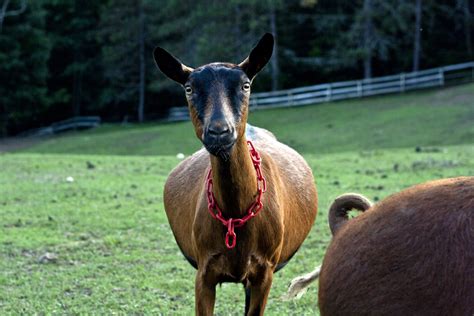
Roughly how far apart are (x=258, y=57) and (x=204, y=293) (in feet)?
4.62

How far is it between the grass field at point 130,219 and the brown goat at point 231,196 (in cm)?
152

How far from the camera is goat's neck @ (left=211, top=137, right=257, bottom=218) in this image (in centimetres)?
376

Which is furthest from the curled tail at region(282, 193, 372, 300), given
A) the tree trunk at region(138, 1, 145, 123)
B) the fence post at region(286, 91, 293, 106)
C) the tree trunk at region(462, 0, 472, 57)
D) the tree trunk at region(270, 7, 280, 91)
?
the tree trunk at region(138, 1, 145, 123)

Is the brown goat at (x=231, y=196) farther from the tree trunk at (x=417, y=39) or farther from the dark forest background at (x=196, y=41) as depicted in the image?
the tree trunk at (x=417, y=39)

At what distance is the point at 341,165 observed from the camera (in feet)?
48.3

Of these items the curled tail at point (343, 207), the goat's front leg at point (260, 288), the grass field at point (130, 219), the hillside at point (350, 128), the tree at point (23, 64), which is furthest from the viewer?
the tree at point (23, 64)

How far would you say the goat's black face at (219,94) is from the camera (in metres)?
3.39

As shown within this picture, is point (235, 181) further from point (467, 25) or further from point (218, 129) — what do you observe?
point (467, 25)

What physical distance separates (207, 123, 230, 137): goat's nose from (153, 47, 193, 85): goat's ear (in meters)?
0.69

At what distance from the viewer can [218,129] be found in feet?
11.0

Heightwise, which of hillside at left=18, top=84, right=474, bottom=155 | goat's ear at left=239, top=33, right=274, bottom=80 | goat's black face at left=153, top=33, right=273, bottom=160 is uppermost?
goat's ear at left=239, top=33, right=274, bottom=80

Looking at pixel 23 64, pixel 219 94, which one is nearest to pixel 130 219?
pixel 219 94

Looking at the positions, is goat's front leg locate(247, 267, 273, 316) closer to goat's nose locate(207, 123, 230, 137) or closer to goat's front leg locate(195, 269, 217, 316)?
goat's front leg locate(195, 269, 217, 316)

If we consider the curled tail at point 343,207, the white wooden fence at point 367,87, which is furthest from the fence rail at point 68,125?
the curled tail at point 343,207
